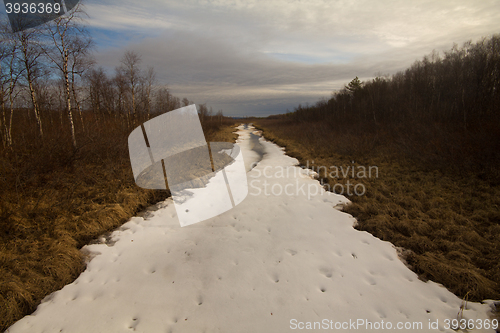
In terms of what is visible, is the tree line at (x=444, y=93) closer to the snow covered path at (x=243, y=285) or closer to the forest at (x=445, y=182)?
the forest at (x=445, y=182)

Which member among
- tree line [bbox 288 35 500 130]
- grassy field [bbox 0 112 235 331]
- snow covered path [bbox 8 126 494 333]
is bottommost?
snow covered path [bbox 8 126 494 333]

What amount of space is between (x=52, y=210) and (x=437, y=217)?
9.23 m

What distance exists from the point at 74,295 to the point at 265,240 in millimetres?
3367

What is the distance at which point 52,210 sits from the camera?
4719 millimetres

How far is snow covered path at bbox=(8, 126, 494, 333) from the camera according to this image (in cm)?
271

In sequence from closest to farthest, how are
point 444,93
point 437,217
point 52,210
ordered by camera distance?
point 52,210, point 437,217, point 444,93

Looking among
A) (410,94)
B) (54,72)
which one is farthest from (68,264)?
(410,94)

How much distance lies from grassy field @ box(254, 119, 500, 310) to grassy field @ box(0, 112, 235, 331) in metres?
6.03

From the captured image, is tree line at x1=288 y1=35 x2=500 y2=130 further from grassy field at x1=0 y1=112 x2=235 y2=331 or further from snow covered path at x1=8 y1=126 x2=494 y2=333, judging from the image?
grassy field at x1=0 y1=112 x2=235 y2=331

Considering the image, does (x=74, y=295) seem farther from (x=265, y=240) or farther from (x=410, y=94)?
(x=410, y=94)

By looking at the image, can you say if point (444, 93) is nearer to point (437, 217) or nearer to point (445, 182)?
point (445, 182)

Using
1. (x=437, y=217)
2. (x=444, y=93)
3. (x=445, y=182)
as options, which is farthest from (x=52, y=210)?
(x=444, y=93)

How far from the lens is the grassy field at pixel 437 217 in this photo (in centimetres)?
342

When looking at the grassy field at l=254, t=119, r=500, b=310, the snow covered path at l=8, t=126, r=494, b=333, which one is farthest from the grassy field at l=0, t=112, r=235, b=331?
the grassy field at l=254, t=119, r=500, b=310
